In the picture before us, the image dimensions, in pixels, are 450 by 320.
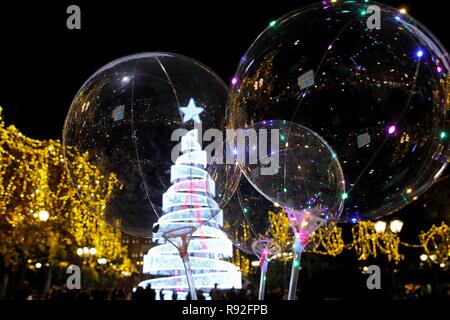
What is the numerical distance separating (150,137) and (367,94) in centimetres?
177

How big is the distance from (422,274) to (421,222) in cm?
653

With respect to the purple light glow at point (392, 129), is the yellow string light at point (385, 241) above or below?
above

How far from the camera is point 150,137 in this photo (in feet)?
13.4

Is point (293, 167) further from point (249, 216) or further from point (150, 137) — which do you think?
point (150, 137)

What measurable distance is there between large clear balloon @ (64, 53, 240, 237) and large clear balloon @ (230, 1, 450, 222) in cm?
53

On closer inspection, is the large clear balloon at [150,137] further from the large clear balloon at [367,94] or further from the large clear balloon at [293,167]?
the large clear balloon at [367,94]

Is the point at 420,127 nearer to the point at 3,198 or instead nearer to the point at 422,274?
the point at 3,198

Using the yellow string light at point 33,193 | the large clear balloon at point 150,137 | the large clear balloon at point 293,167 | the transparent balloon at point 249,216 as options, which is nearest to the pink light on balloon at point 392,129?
the large clear balloon at point 293,167

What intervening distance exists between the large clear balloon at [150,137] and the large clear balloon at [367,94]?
528 millimetres

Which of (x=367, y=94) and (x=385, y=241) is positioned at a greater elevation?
(x=385, y=241)

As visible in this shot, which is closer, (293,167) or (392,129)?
(392,129)

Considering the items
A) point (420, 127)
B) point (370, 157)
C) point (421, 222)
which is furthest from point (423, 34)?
point (421, 222)

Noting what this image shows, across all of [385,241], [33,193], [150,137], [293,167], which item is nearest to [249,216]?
[293,167]

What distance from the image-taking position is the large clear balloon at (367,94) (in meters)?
3.56
